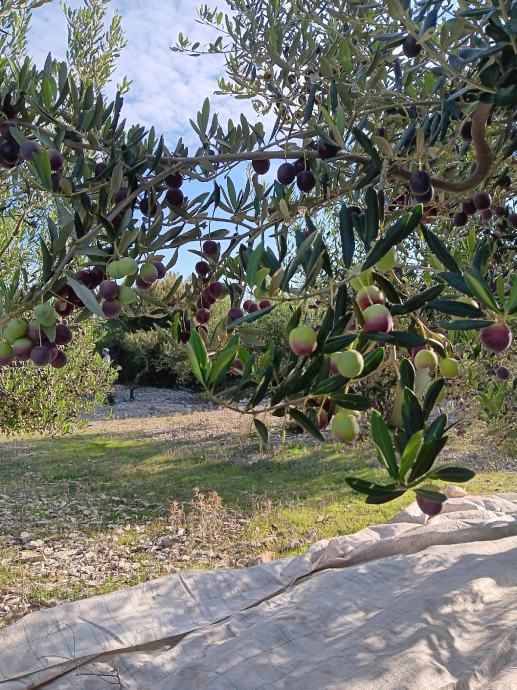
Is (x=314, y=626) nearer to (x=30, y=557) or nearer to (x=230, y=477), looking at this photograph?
(x=30, y=557)

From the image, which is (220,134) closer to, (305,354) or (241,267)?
(241,267)

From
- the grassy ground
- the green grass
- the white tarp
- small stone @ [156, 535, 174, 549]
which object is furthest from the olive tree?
the green grass

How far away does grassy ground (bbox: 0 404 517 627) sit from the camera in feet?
20.2

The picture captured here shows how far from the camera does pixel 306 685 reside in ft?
9.50

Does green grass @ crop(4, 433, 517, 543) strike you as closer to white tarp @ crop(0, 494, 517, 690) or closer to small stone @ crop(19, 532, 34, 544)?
small stone @ crop(19, 532, 34, 544)

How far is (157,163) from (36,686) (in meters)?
3.13

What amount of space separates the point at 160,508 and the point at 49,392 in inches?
147

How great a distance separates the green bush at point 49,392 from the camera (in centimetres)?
512

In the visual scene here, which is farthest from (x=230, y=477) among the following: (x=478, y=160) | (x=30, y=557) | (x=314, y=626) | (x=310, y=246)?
(x=310, y=246)

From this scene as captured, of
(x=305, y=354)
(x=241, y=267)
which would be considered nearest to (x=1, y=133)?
(x=241, y=267)

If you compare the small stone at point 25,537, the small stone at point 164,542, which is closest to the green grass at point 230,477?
the small stone at point 164,542

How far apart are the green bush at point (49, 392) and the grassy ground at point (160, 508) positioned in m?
1.51

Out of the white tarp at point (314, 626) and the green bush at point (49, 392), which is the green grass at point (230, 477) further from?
the white tarp at point (314, 626)

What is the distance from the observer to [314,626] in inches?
140
